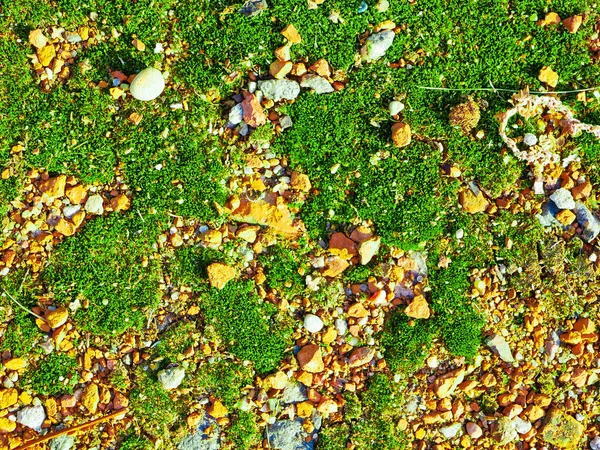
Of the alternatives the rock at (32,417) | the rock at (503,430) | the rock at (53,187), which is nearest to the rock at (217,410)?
the rock at (32,417)

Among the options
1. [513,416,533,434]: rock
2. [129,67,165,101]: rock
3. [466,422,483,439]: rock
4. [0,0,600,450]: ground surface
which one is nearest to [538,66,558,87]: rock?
[0,0,600,450]: ground surface

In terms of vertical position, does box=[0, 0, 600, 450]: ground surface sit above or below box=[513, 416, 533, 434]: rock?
above

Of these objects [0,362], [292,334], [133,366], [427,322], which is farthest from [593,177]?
[0,362]

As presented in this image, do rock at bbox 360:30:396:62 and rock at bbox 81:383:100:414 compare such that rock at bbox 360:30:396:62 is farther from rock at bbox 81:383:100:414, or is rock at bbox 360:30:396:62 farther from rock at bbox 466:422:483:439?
rock at bbox 81:383:100:414

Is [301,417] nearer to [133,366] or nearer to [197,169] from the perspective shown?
[133,366]

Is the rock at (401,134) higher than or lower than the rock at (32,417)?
higher

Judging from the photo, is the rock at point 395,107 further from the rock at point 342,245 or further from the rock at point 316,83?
the rock at point 342,245
